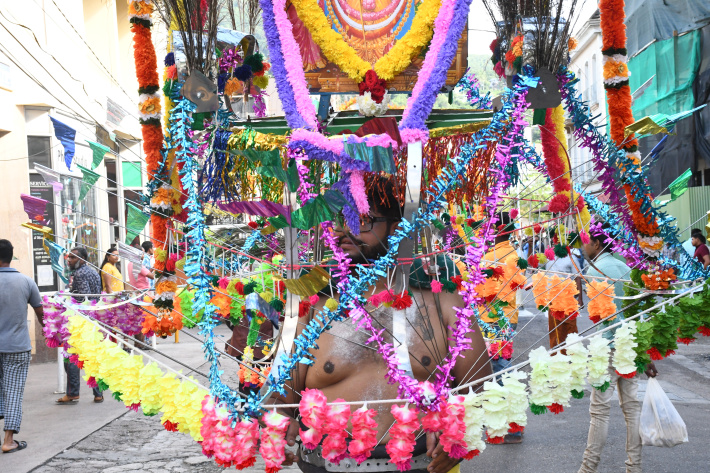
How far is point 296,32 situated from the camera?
3352mm

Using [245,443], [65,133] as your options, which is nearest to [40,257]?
[65,133]

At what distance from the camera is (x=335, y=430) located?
2.68m

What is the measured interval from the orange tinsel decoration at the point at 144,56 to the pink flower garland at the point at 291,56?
937 millimetres

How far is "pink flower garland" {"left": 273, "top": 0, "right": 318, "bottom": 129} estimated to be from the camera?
3.20 meters

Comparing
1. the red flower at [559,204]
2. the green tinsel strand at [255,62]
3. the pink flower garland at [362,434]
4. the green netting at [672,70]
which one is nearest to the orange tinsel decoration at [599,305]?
the red flower at [559,204]

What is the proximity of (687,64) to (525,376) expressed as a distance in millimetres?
14422

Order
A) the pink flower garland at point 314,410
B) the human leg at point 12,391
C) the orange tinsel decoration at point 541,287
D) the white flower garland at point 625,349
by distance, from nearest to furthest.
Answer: the pink flower garland at point 314,410
the white flower garland at point 625,349
the orange tinsel decoration at point 541,287
the human leg at point 12,391

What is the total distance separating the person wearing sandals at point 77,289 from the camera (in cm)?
861

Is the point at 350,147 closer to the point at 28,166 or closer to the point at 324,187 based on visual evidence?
the point at 324,187

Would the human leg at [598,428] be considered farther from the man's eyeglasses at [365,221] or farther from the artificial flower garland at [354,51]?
the artificial flower garland at [354,51]

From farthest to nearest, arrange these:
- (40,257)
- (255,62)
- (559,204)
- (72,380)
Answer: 1. (40,257)
2. (72,380)
3. (559,204)
4. (255,62)

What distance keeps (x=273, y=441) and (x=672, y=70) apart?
15.3 metres

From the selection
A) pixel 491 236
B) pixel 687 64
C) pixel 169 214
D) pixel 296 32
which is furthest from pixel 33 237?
pixel 687 64

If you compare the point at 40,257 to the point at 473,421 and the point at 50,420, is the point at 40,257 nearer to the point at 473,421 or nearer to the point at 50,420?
the point at 50,420
